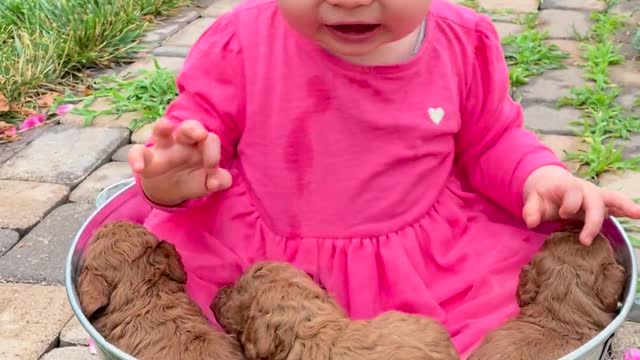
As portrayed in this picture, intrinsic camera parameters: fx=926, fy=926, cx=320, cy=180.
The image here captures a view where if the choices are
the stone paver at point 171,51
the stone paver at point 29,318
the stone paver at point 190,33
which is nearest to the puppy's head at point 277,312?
the stone paver at point 29,318

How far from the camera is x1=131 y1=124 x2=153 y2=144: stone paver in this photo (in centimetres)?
255

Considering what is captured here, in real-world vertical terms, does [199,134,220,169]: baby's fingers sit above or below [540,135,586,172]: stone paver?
above

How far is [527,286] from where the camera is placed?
1.42 meters

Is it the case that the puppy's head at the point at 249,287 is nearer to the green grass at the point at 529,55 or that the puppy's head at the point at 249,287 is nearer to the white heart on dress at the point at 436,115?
the white heart on dress at the point at 436,115

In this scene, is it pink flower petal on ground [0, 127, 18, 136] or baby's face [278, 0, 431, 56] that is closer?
baby's face [278, 0, 431, 56]

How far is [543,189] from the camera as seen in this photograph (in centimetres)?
149

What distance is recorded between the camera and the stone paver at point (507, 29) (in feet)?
10.4

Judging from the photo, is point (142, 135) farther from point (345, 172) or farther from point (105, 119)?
point (345, 172)

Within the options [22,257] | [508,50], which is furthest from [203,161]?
[508,50]

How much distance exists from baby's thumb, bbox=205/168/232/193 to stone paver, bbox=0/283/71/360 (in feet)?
1.99

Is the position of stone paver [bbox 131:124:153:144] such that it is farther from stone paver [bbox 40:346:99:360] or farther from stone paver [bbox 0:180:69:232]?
stone paver [bbox 40:346:99:360]

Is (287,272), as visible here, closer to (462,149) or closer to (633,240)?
(462,149)

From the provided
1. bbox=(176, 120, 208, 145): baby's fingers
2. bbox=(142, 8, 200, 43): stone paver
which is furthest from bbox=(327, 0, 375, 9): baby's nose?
bbox=(142, 8, 200, 43): stone paver

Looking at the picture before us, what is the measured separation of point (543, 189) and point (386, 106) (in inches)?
11.3
